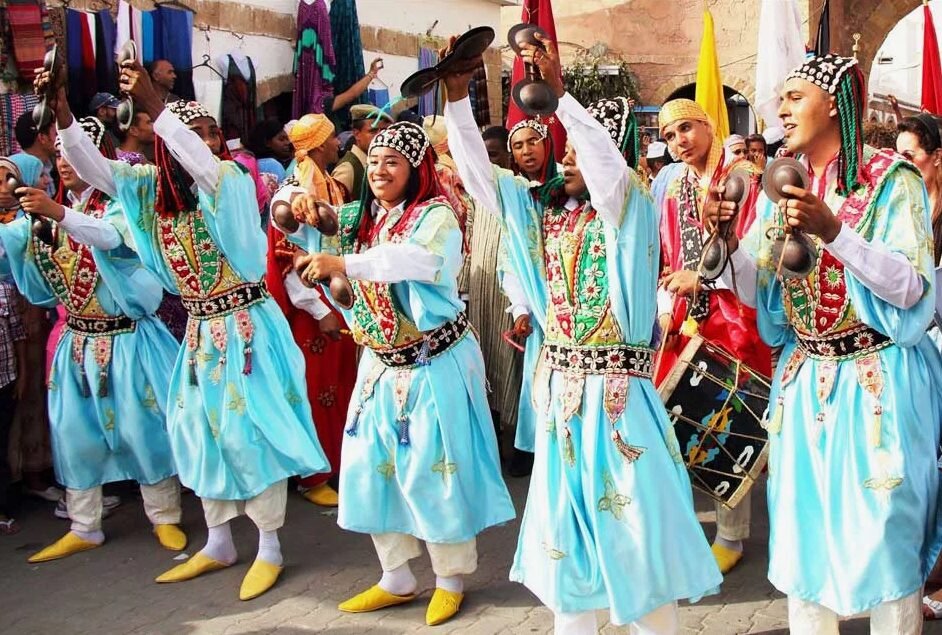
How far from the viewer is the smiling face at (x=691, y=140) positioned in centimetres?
518

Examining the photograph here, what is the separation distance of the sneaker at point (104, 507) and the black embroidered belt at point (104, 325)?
3.64ft

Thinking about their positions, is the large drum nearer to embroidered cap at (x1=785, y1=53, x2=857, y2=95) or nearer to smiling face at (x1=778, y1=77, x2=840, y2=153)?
smiling face at (x1=778, y1=77, x2=840, y2=153)

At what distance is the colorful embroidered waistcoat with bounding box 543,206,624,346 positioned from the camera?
3.65 m

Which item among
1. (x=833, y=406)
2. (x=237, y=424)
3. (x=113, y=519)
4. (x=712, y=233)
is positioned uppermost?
(x=712, y=233)

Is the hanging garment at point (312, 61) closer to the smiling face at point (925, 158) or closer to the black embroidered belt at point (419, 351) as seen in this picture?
the black embroidered belt at point (419, 351)

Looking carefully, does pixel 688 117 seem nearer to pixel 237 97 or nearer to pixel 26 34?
pixel 26 34

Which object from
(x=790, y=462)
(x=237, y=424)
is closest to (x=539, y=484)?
(x=790, y=462)

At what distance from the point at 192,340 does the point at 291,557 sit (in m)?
1.18

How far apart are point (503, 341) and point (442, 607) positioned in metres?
2.56

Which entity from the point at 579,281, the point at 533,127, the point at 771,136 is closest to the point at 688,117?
the point at 533,127

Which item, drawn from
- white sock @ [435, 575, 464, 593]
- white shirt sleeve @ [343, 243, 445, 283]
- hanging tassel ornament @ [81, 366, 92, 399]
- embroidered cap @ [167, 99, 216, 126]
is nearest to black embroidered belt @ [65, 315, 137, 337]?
hanging tassel ornament @ [81, 366, 92, 399]

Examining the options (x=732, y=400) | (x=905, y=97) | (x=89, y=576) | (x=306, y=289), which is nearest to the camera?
(x=732, y=400)

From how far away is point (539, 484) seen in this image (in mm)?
3705

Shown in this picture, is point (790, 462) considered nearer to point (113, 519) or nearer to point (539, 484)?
point (539, 484)
